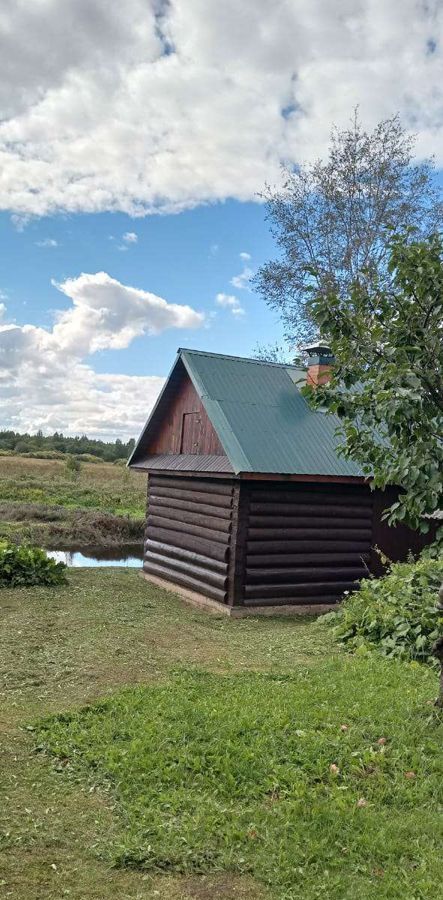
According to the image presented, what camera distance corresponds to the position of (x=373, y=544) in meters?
12.7

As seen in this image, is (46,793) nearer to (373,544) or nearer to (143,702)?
(143,702)

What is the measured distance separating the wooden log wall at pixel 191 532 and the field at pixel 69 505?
726 cm

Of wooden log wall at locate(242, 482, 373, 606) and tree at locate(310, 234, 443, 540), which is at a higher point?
tree at locate(310, 234, 443, 540)

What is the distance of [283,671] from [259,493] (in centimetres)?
469

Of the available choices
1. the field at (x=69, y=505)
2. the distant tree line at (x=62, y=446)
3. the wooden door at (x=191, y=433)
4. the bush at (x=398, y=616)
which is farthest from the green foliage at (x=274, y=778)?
the distant tree line at (x=62, y=446)

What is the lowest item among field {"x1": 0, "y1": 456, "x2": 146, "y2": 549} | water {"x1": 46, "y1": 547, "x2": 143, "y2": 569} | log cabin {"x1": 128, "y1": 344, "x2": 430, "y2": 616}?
water {"x1": 46, "y1": 547, "x2": 143, "y2": 569}

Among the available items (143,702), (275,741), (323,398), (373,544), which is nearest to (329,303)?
(323,398)

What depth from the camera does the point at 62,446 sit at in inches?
2827

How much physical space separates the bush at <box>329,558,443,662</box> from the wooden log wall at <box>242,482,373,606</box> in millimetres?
2018

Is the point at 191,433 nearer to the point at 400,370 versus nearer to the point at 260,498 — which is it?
the point at 260,498

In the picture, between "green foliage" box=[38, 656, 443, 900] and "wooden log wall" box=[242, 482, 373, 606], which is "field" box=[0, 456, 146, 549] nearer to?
"wooden log wall" box=[242, 482, 373, 606]

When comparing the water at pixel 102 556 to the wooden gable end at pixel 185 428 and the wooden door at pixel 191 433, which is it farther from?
the wooden door at pixel 191 433

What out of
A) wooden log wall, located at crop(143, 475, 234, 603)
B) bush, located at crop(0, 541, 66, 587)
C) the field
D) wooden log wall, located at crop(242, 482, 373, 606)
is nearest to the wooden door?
wooden log wall, located at crop(143, 475, 234, 603)

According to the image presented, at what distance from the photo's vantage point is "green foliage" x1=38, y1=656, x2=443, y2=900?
3600mm
